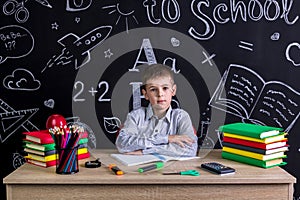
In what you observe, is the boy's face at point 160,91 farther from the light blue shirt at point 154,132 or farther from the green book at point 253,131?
the green book at point 253,131

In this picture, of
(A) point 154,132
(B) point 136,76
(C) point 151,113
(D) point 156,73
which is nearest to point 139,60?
(B) point 136,76

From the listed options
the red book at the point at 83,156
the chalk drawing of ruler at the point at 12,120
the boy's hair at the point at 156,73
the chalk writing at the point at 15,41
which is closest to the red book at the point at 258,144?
the boy's hair at the point at 156,73

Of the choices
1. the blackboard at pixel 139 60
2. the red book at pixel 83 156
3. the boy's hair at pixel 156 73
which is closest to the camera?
the red book at pixel 83 156

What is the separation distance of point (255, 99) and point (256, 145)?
572mm

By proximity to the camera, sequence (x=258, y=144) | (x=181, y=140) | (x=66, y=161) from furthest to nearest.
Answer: (x=181, y=140) < (x=258, y=144) < (x=66, y=161)

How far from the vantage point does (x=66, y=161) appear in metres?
1.76

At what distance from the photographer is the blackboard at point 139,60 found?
2361mm

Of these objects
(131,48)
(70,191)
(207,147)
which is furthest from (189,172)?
(131,48)

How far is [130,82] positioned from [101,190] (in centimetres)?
86

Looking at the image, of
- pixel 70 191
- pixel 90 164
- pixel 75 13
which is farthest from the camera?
pixel 75 13

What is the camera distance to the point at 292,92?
239 centimetres

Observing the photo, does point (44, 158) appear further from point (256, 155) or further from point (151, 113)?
point (256, 155)

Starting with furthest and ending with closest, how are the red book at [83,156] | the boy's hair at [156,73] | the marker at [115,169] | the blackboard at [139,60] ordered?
the blackboard at [139,60], the boy's hair at [156,73], the red book at [83,156], the marker at [115,169]

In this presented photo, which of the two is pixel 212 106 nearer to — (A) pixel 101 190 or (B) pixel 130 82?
(B) pixel 130 82
